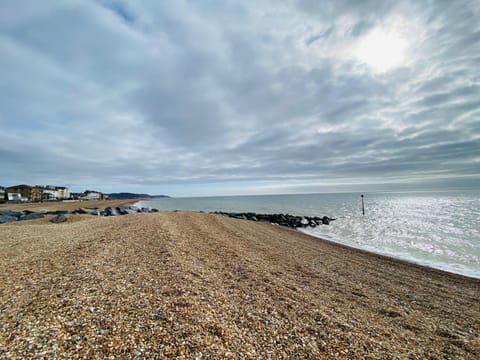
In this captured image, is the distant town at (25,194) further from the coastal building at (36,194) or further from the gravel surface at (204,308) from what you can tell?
the gravel surface at (204,308)

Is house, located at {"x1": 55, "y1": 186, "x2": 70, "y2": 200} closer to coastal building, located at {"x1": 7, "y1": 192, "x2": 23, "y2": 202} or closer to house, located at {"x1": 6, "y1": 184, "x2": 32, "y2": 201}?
house, located at {"x1": 6, "y1": 184, "x2": 32, "y2": 201}

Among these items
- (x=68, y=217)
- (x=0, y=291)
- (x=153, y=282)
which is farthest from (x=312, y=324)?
(x=68, y=217)

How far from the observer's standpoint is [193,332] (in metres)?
3.23

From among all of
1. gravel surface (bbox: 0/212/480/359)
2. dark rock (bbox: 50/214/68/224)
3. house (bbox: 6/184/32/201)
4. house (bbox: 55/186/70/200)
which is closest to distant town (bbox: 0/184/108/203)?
house (bbox: 6/184/32/201)

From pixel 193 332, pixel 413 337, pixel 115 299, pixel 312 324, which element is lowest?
pixel 413 337

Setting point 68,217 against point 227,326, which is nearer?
point 227,326

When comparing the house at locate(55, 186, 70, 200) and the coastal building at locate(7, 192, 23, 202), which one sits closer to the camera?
the coastal building at locate(7, 192, 23, 202)

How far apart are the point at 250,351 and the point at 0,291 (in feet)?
15.1

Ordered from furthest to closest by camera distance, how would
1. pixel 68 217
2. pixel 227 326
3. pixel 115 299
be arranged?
pixel 68 217
pixel 115 299
pixel 227 326

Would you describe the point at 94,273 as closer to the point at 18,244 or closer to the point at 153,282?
the point at 153,282

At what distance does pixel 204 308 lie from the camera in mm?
3934

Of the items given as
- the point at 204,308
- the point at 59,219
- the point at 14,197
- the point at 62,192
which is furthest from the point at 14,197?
the point at 204,308

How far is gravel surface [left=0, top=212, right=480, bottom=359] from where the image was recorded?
296 centimetres

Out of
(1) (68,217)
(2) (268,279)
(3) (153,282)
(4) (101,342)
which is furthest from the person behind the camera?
(1) (68,217)
